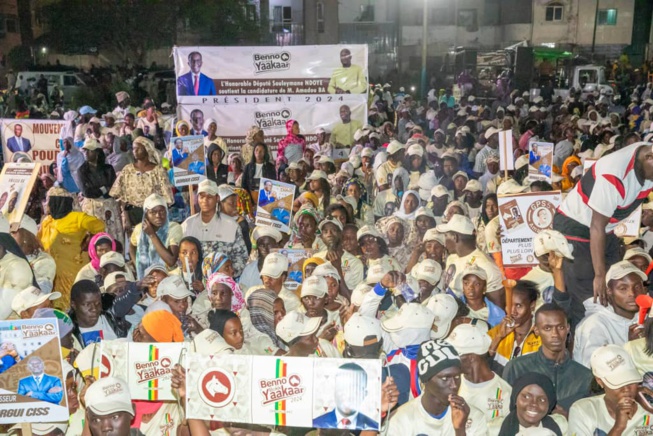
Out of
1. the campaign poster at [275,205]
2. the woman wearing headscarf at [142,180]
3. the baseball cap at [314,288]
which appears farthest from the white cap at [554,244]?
the woman wearing headscarf at [142,180]

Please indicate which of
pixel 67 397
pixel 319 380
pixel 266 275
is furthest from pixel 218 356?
pixel 266 275

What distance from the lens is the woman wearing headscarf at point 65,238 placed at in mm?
7855

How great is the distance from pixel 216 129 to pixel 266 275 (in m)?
6.95

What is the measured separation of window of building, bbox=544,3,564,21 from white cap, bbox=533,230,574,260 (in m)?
48.6

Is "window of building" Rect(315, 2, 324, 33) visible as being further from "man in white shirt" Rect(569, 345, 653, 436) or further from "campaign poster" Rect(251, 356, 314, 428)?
"campaign poster" Rect(251, 356, 314, 428)

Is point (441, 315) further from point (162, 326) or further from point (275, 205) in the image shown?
point (275, 205)

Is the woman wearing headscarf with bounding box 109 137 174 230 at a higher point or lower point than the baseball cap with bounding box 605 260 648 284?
lower

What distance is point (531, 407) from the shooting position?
4.13 metres

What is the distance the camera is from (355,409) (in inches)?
155

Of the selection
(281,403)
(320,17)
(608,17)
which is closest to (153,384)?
(281,403)

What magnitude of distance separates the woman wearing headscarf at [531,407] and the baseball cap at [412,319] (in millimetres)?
826

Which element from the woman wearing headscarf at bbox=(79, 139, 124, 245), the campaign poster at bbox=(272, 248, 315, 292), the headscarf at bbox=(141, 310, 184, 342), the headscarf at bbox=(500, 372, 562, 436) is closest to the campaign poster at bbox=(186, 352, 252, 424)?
the headscarf at bbox=(141, 310, 184, 342)

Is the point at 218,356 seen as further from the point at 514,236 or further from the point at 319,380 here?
the point at 514,236

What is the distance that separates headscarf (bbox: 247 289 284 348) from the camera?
5.81 meters
